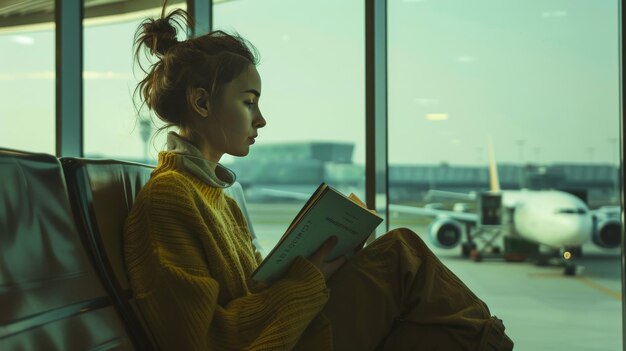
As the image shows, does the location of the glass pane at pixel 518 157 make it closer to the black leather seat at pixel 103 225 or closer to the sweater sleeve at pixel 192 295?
the sweater sleeve at pixel 192 295

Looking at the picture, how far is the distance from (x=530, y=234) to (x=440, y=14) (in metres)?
3.84

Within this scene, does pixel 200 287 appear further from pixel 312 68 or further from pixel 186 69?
pixel 312 68

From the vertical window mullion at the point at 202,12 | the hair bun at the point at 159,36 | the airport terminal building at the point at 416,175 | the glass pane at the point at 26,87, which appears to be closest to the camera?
the hair bun at the point at 159,36

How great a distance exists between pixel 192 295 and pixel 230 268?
0.15 m

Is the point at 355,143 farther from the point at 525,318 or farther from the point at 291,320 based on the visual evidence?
the point at 525,318

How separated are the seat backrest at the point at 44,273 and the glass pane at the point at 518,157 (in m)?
4.70

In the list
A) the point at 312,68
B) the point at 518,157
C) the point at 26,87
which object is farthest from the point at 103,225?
the point at 518,157

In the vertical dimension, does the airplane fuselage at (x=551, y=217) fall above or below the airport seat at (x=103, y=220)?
below

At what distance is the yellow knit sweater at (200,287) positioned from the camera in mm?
1046

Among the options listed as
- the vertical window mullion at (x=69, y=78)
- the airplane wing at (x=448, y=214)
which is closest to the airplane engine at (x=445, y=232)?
the airplane wing at (x=448, y=214)

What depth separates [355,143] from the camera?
2617mm

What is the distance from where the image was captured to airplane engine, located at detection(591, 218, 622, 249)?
28.0ft

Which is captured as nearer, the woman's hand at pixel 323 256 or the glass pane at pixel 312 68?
the woman's hand at pixel 323 256

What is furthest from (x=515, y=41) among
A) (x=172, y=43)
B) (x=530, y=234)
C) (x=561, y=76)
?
(x=172, y=43)
